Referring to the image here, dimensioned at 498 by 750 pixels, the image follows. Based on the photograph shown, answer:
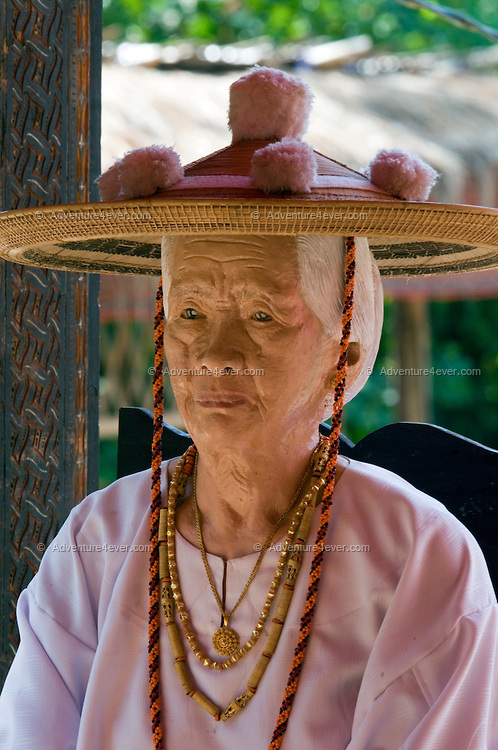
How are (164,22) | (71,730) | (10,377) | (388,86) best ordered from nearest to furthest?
(71,730) < (10,377) < (388,86) < (164,22)

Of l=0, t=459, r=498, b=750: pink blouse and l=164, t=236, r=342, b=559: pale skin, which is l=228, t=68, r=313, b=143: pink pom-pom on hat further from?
l=0, t=459, r=498, b=750: pink blouse

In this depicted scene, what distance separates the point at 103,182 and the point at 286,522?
2.27ft

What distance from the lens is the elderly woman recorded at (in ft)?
4.69

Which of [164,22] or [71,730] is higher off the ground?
[164,22]

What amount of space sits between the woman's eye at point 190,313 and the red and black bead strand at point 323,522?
0.85ft

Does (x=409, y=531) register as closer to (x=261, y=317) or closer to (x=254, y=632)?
(x=254, y=632)

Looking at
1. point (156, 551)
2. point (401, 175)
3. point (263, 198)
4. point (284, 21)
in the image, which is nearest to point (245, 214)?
point (263, 198)

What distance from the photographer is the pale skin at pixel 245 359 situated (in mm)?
1505

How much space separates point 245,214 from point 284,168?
0.34ft

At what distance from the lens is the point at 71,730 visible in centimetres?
164

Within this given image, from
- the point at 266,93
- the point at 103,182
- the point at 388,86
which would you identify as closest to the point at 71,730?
the point at 103,182

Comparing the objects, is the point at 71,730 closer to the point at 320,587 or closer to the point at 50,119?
the point at 320,587

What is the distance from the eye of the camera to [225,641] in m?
1.55

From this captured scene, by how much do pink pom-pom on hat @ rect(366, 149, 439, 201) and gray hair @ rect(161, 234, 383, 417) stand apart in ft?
0.38
